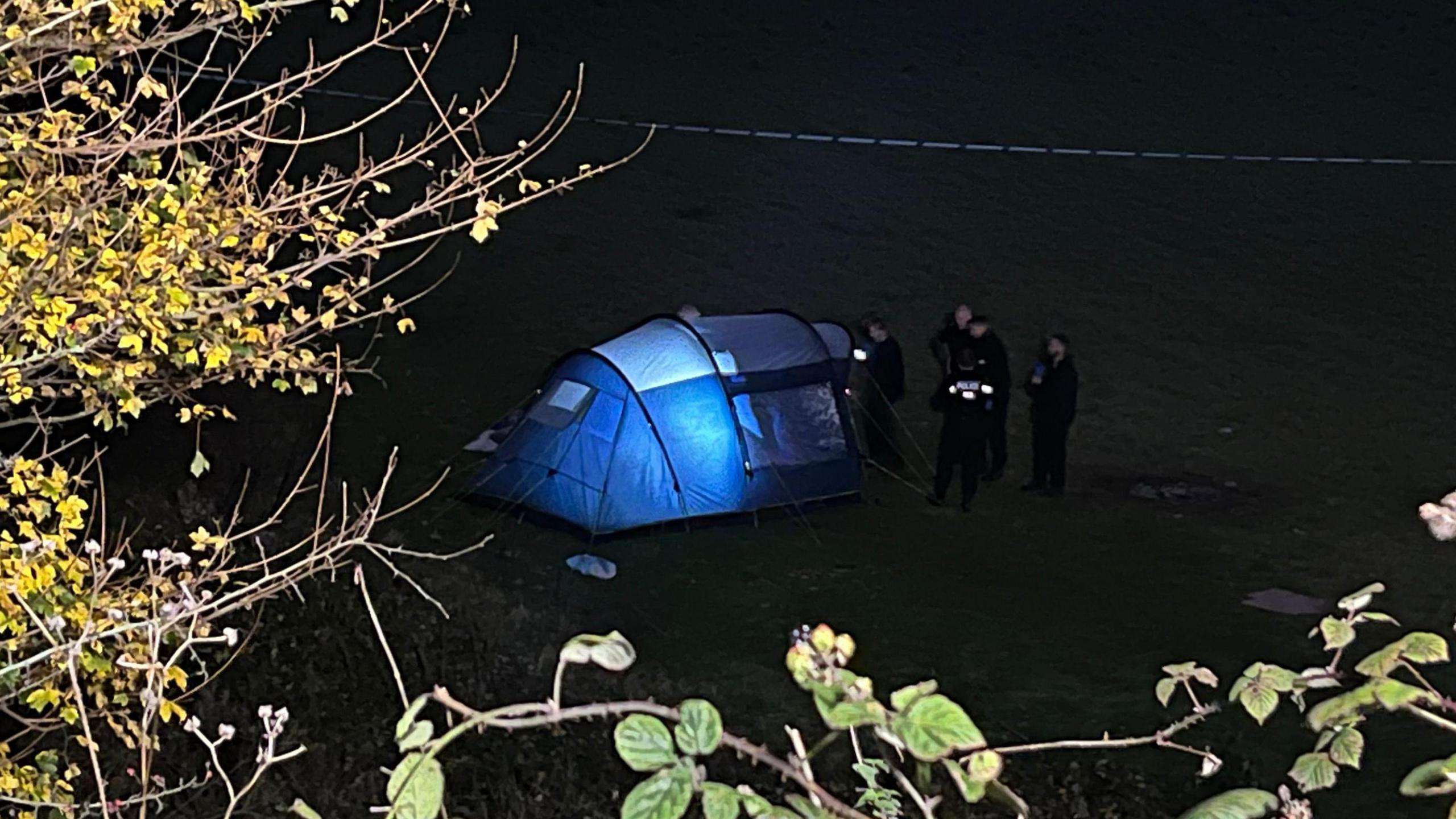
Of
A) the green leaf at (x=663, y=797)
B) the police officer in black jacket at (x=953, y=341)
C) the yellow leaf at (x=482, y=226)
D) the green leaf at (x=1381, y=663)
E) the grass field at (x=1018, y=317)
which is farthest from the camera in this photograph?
the police officer in black jacket at (x=953, y=341)

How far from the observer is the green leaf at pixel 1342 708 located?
5.12ft

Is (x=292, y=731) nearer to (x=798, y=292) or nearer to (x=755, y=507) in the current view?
(x=755, y=507)

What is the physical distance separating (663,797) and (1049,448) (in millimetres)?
10097

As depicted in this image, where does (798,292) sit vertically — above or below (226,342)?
below

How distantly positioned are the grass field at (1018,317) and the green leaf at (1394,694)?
552cm

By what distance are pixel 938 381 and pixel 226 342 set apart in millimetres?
10233

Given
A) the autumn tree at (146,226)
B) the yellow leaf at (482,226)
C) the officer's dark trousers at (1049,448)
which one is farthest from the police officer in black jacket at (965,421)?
the yellow leaf at (482,226)

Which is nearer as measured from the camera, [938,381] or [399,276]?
[938,381]

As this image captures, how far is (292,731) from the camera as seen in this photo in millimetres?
7281

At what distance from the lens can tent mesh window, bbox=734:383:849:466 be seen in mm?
10047

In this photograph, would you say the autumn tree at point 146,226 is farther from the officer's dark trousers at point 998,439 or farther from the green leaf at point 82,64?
the officer's dark trousers at point 998,439

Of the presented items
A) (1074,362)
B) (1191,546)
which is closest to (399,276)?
(1074,362)

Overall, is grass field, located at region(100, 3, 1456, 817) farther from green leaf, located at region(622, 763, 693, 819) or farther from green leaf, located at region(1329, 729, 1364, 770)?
green leaf, located at region(622, 763, 693, 819)

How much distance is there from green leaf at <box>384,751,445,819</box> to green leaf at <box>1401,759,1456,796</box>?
3.01 ft
